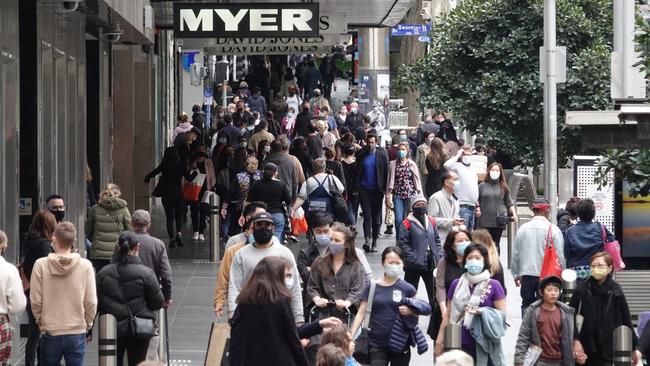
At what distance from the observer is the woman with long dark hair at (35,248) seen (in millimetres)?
13938

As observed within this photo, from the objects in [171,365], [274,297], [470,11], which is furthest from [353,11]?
[274,297]

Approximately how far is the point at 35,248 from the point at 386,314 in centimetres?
328

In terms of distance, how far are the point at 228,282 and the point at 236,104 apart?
2386cm

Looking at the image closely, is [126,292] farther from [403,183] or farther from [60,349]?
[403,183]

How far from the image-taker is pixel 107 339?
1189 centimetres

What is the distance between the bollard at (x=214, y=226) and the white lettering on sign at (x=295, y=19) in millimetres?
2571

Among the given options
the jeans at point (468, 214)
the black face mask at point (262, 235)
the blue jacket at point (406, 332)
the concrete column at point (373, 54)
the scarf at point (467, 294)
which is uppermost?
the concrete column at point (373, 54)

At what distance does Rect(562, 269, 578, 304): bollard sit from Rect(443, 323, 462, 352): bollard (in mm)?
2606

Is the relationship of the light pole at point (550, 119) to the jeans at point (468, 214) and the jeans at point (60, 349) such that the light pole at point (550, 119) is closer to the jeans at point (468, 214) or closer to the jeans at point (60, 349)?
the jeans at point (468, 214)

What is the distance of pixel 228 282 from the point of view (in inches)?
525

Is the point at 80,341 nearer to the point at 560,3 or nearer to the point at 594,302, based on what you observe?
the point at 594,302

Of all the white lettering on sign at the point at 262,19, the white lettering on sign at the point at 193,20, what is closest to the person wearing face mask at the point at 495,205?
the white lettering on sign at the point at 262,19

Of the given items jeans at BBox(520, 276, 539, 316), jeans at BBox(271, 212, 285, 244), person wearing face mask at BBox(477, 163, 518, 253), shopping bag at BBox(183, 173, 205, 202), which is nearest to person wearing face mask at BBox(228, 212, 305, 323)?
jeans at BBox(520, 276, 539, 316)

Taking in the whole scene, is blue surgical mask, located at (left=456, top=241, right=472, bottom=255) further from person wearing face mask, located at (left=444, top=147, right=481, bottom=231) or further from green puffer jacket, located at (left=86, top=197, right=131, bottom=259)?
person wearing face mask, located at (left=444, top=147, right=481, bottom=231)
